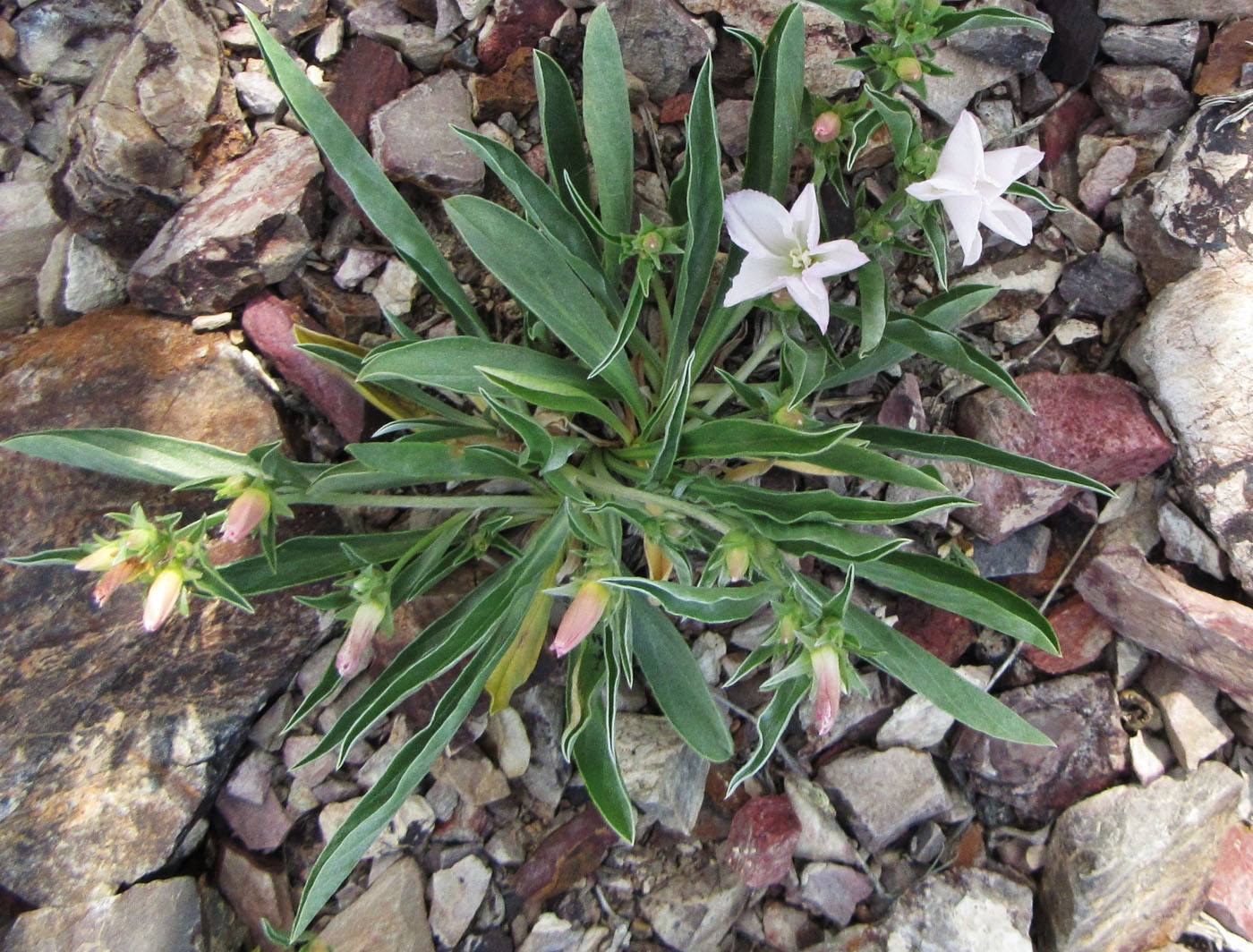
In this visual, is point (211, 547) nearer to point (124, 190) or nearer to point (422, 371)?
point (422, 371)

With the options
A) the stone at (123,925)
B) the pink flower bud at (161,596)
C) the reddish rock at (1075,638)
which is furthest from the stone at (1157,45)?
the stone at (123,925)

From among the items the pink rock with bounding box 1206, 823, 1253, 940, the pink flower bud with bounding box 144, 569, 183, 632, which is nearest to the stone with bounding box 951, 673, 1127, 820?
the pink rock with bounding box 1206, 823, 1253, 940

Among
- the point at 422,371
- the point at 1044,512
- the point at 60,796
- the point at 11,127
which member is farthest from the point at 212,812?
the point at 1044,512

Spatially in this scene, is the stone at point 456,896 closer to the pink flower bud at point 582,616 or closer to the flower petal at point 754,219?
the pink flower bud at point 582,616

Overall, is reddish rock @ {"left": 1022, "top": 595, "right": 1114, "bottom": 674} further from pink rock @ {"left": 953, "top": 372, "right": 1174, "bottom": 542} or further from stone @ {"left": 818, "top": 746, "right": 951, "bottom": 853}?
stone @ {"left": 818, "top": 746, "right": 951, "bottom": 853}

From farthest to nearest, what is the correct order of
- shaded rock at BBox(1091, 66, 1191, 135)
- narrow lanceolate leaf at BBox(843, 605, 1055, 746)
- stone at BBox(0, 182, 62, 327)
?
stone at BBox(0, 182, 62, 327), shaded rock at BBox(1091, 66, 1191, 135), narrow lanceolate leaf at BBox(843, 605, 1055, 746)

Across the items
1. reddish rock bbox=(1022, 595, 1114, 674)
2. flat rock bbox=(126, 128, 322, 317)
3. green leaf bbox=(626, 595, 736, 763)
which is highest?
flat rock bbox=(126, 128, 322, 317)

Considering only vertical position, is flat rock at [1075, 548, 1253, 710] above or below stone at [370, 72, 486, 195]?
below
